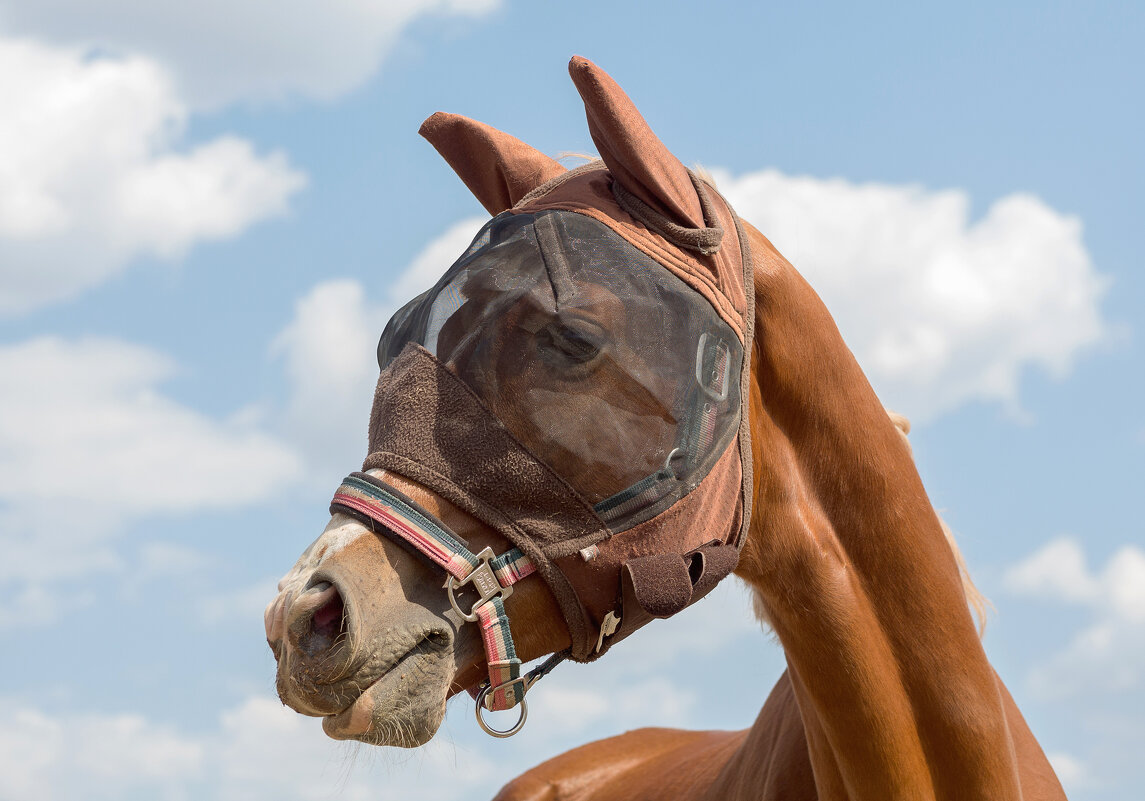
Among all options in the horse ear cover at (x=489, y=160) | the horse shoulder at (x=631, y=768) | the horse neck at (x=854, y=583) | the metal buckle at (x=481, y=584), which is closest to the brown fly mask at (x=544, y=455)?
the metal buckle at (x=481, y=584)

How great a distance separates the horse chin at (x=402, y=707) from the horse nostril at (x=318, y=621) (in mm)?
140

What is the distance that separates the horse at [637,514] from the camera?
2.18 m

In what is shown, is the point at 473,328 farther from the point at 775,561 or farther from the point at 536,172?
the point at 775,561

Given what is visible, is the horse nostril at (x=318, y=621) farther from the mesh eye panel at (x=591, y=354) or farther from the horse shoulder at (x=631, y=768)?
the horse shoulder at (x=631, y=768)

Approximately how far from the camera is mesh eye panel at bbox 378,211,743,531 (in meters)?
2.32

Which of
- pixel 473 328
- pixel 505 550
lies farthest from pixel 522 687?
pixel 473 328

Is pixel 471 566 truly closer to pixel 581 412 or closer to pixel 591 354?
pixel 581 412

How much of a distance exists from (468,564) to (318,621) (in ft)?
1.11

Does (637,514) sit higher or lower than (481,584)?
higher

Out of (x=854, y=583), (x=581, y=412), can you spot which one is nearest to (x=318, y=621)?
(x=581, y=412)

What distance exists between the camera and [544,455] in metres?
2.30

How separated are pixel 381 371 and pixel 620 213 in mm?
714

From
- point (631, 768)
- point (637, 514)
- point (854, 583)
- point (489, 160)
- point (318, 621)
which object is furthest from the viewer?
point (631, 768)

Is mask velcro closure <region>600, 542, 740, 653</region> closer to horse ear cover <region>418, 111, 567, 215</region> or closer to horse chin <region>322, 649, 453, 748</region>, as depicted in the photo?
horse chin <region>322, 649, 453, 748</region>
